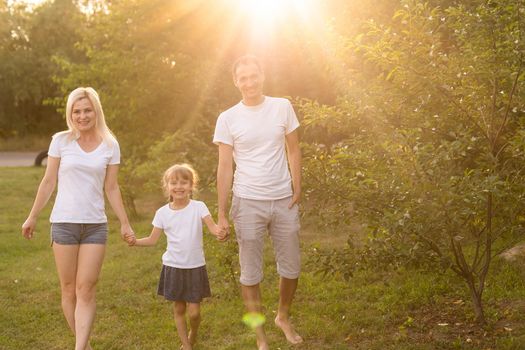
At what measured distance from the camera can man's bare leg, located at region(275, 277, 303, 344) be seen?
5262mm

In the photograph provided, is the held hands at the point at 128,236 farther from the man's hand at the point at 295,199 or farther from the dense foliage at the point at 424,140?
the dense foliage at the point at 424,140

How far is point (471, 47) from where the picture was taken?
4.54m

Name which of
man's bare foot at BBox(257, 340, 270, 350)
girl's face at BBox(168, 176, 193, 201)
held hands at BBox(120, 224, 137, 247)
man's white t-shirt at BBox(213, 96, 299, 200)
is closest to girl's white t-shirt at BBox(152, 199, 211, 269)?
girl's face at BBox(168, 176, 193, 201)

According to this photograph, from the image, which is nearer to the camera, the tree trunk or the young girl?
the young girl

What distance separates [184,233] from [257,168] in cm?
78

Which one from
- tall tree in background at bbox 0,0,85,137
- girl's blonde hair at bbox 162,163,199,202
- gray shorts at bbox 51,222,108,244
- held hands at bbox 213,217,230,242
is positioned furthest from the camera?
tall tree in background at bbox 0,0,85,137

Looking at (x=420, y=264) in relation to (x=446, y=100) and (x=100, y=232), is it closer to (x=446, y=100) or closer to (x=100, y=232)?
(x=446, y=100)

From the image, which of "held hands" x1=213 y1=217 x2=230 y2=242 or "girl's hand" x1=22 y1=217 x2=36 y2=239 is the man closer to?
"held hands" x1=213 y1=217 x2=230 y2=242

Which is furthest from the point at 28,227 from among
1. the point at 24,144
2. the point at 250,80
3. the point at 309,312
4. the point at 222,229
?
the point at 24,144

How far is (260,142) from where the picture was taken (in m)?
4.83

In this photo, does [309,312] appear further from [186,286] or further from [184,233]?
[184,233]

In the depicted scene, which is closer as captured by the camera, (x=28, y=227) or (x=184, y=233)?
(x=28, y=227)

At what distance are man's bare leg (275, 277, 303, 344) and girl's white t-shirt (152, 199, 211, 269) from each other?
2.33 feet

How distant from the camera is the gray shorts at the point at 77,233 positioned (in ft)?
15.4
